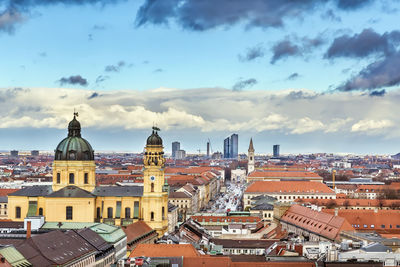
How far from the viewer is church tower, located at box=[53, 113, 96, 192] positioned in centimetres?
12900

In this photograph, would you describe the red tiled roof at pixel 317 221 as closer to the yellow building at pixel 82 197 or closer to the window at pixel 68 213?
the yellow building at pixel 82 197

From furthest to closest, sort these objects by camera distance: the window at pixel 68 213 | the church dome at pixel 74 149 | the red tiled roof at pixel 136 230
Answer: the church dome at pixel 74 149 → the window at pixel 68 213 → the red tiled roof at pixel 136 230

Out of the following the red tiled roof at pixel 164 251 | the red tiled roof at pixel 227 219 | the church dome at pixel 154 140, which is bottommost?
the red tiled roof at pixel 227 219

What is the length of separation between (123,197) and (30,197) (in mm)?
16546

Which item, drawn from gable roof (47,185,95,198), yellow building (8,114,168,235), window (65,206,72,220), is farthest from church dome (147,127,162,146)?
window (65,206,72,220)

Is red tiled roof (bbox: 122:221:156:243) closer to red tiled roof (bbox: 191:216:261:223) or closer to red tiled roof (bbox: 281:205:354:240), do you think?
red tiled roof (bbox: 191:216:261:223)

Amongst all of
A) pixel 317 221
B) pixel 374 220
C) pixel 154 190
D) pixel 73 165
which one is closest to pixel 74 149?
pixel 73 165

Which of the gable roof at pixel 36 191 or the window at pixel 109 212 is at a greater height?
the gable roof at pixel 36 191

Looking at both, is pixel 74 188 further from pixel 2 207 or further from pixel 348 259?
pixel 348 259

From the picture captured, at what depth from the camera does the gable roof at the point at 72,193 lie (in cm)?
12650

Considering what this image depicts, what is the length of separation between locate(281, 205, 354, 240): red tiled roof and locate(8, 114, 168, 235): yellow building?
88.1 feet

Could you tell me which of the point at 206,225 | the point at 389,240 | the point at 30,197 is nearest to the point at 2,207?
the point at 30,197

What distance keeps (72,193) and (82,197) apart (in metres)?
2.22

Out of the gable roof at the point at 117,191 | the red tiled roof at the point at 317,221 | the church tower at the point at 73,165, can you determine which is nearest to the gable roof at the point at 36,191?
the church tower at the point at 73,165
